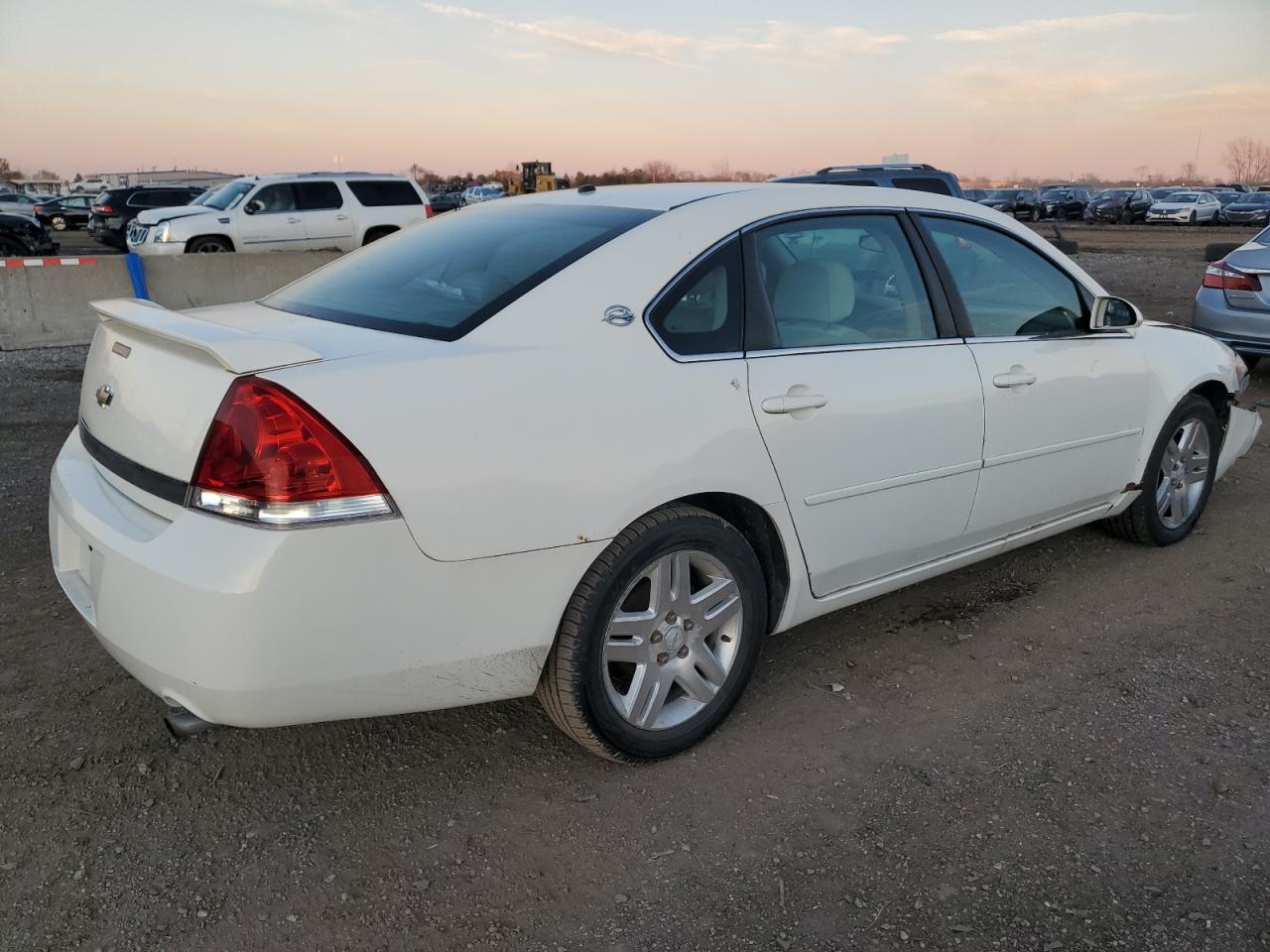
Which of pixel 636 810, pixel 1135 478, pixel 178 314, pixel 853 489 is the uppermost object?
pixel 178 314

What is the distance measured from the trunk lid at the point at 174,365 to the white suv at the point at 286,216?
13743mm

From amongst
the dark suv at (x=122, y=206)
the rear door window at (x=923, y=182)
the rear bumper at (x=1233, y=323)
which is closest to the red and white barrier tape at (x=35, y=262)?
the rear door window at (x=923, y=182)

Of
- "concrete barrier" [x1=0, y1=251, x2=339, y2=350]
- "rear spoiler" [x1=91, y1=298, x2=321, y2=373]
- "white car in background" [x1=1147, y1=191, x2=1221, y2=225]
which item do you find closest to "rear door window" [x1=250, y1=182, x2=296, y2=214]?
"concrete barrier" [x1=0, y1=251, x2=339, y2=350]

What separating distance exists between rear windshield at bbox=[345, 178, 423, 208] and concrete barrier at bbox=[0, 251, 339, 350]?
606 centimetres

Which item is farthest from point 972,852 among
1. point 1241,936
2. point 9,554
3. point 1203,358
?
point 9,554

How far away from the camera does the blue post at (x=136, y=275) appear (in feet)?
33.9

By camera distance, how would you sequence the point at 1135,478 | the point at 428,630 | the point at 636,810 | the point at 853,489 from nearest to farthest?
the point at 428,630
the point at 636,810
the point at 853,489
the point at 1135,478

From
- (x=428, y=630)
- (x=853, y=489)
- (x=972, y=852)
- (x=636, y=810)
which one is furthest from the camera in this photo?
(x=853, y=489)

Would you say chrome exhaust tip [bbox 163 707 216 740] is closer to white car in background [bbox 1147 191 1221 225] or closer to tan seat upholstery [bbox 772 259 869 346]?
tan seat upholstery [bbox 772 259 869 346]

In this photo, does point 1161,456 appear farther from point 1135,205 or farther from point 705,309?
point 1135,205

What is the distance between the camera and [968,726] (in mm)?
3113

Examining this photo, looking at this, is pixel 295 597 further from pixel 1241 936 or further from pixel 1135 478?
pixel 1135 478

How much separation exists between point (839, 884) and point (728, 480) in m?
1.06

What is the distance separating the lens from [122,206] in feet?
77.7
